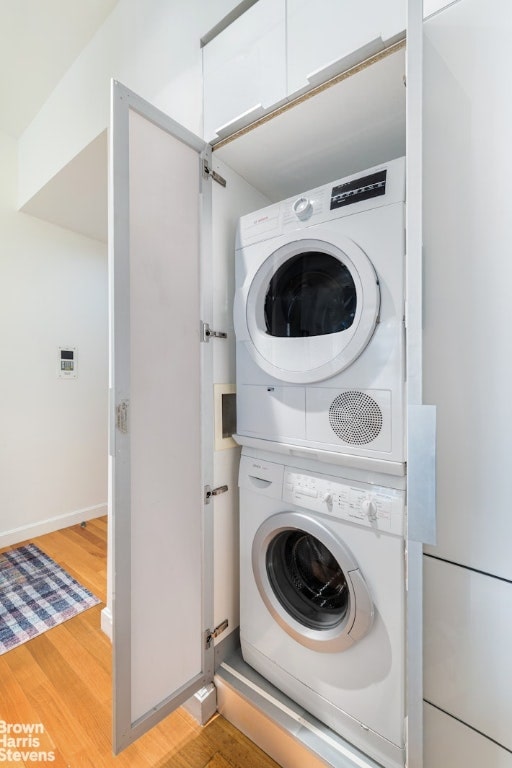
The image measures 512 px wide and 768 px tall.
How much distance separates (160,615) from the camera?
1119 mm

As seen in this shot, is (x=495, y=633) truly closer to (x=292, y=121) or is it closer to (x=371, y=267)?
(x=371, y=267)

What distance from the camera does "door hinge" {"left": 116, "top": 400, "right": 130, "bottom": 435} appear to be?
3.26ft

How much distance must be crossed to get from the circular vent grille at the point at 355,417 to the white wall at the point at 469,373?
0.35 metres

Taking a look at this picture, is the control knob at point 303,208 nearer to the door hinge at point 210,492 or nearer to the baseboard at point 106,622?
the door hinge at point 210,492

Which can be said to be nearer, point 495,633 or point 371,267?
point 495,633

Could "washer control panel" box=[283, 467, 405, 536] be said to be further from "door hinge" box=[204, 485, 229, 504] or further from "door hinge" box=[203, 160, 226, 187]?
"door hinge" box=[203, 160, 226, 187]

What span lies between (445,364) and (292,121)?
3.40 feet

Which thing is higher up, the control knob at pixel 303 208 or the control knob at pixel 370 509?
the control knob at pixel 303 208

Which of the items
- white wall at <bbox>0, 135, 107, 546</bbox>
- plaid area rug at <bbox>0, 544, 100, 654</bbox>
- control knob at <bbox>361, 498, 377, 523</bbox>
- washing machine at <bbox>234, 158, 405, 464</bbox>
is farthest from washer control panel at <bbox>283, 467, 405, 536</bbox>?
white wall at <bbox>0, 135, 107, 546</bbox>

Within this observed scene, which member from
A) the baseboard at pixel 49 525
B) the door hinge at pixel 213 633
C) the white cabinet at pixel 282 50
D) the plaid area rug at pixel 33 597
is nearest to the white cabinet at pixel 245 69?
the white cabinet at pixel 282 50

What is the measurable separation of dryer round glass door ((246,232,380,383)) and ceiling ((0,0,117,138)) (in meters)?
1.73

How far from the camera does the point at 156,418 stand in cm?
112

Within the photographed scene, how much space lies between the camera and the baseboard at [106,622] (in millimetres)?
1691

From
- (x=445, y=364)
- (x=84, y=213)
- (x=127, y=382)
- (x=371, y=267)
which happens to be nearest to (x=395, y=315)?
(x=371, y=267)
